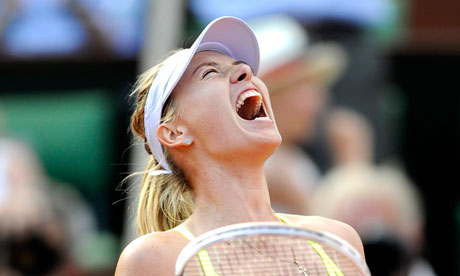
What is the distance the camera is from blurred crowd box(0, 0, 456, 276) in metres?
6.64

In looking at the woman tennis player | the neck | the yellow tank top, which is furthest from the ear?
the yellow tank top

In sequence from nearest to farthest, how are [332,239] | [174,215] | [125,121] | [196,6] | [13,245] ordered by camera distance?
[332,239] < [174,215] < [13,245] < [125,121] < [196,6]

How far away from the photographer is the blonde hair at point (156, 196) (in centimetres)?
324

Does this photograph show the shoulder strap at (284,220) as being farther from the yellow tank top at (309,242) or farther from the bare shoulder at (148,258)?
the bare shoulder at (148,258)

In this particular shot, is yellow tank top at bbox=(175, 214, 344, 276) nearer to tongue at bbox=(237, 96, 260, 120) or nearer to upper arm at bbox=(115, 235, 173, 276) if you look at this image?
upper arm at bbox=(115, 235, 173, 276)

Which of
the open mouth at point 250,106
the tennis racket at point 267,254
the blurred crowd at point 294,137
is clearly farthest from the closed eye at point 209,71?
the blurred crowd at point 294,137

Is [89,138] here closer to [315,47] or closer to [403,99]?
[315,47]

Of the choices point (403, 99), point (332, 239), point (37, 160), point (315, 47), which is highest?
point (332, 239)

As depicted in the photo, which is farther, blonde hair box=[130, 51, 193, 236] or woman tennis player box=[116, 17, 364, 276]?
blonde hair box=[130, 51, 193, 236]

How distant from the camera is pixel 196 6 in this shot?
8.82m

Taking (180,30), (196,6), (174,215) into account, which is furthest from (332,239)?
(196,6)

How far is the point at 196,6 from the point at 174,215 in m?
5.69

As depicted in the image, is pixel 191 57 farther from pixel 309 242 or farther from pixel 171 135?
pixel 309 242

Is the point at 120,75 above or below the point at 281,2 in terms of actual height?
below
